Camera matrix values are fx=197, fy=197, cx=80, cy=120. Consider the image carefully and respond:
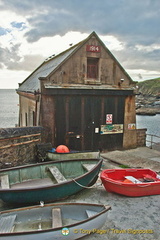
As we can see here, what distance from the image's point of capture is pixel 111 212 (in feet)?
24.5

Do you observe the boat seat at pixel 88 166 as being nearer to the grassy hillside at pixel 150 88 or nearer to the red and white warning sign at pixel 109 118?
the red and white warning sign at pixel 109 118

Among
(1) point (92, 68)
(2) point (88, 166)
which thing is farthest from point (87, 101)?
(2) point (88, 166)

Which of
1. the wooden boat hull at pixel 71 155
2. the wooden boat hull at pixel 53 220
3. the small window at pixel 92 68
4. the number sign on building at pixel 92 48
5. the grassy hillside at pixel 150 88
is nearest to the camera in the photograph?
the wooden boat hull at pixel 53 220

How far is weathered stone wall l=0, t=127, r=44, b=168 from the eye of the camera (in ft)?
34.0

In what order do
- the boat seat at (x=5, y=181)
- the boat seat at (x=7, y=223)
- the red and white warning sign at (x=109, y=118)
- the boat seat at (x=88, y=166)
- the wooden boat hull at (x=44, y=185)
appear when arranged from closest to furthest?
the boat seat at (x=7, y=223)
the wooden boat hull at (x=44, y=185)
the boat seat at (x=5, y=181)
the boat seat at (x=88, y=166)
the red and white warning sign at (x=109, y=118)

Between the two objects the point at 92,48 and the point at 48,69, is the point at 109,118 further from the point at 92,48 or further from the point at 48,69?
the point at 48,69

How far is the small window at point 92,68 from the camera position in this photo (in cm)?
1436

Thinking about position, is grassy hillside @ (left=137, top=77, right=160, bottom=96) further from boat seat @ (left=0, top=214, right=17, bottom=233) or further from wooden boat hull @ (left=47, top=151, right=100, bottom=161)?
boat seat @ (left=0, top=214, right=17, bottom=233)

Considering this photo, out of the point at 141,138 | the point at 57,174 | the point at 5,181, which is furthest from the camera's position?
→ the point at 141,138

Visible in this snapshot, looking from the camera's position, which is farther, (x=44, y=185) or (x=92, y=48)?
(x=92, y=48)

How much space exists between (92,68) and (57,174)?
28.2ft

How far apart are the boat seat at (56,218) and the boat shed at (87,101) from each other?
6920mm

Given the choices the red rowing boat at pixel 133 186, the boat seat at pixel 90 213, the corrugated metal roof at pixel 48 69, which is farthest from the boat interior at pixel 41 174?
the corrugated metal roof at pixel 48 69

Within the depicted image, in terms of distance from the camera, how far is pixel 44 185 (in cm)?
764
